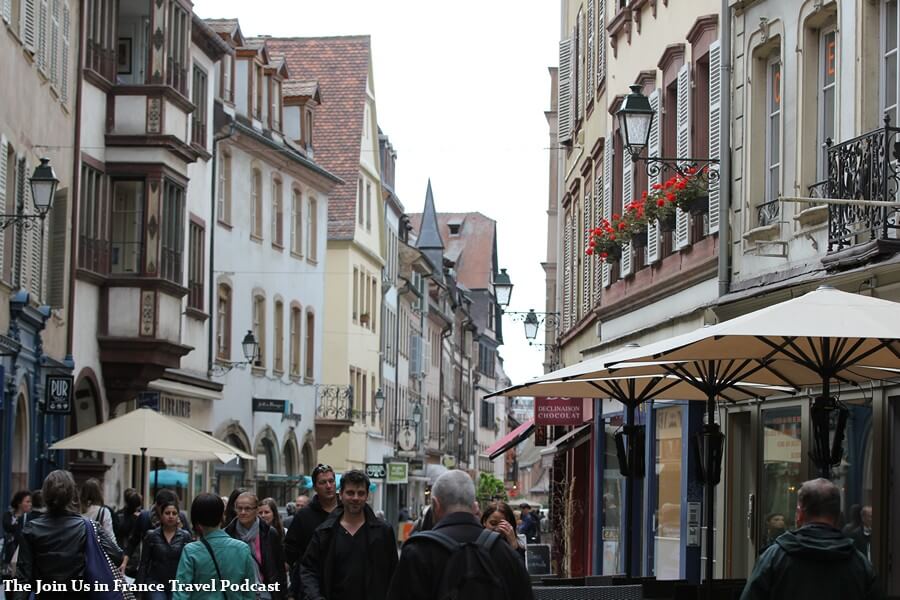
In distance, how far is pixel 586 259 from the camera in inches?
1282

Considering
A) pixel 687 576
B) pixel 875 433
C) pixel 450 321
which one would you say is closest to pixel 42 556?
pixel 875 433

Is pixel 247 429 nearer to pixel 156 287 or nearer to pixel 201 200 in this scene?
pixel 201 200

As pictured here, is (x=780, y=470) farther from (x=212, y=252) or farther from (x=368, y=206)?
(x=368, y=206)

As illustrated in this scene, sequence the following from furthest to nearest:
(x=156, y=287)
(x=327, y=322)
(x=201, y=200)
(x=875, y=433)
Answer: (x=327, y=322) < (x=201, y=200) < (x=156, y=287) < (x=875, y=433)

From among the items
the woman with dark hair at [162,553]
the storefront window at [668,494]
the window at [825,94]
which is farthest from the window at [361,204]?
the woman with dark hair at [162,553]

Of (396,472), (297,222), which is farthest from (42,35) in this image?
(396,472)

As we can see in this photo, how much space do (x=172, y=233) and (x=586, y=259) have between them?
7784 millimetres

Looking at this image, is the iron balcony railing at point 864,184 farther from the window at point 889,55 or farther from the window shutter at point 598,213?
the window shutter at point 598,213

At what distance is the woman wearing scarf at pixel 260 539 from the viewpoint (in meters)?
12.9

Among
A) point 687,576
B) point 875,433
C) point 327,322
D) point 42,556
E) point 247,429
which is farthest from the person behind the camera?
point 327,322

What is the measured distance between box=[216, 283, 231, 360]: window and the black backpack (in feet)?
123

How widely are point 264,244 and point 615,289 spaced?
886 inches

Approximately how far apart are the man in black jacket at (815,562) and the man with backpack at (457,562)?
111cm

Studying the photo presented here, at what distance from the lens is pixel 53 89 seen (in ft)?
94.3
